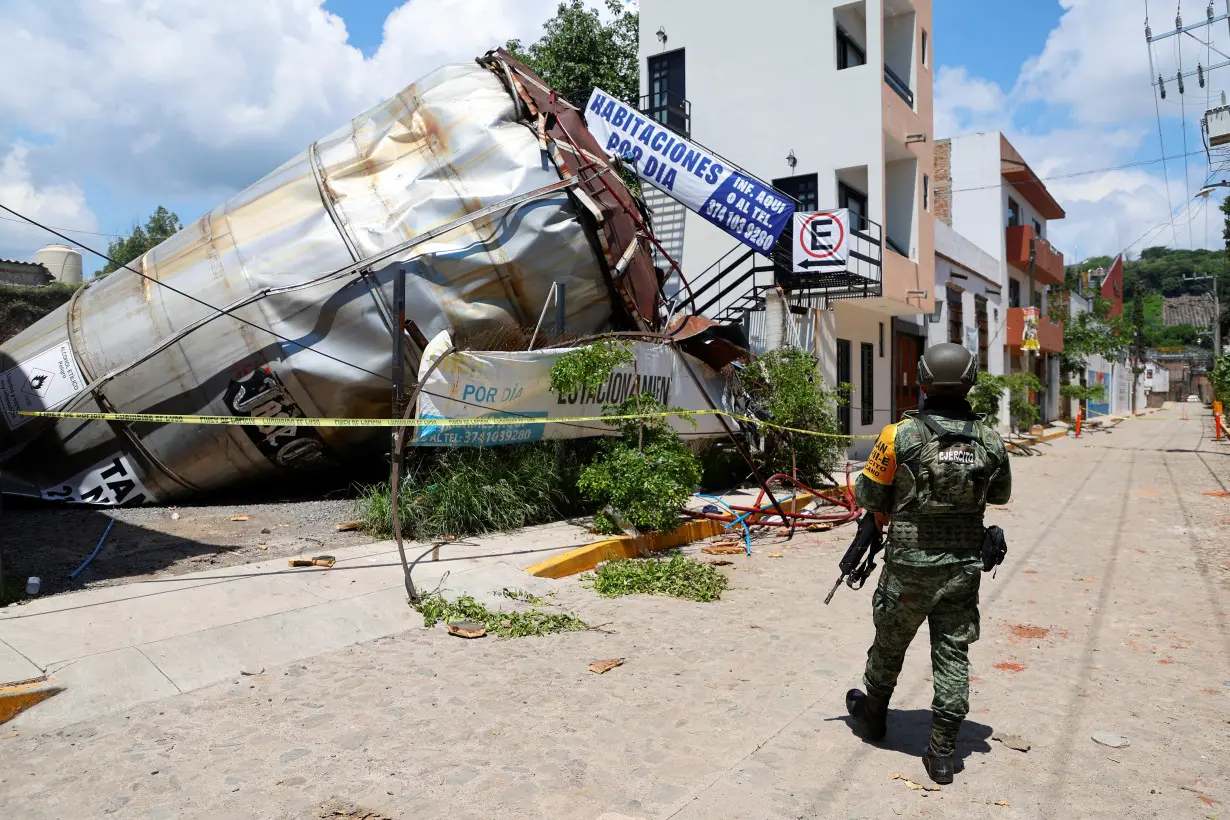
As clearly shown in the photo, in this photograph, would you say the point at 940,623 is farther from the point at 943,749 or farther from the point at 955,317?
the point at 955,317

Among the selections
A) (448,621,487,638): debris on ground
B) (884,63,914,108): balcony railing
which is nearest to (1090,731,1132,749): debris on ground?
(448,621,487,638): debris on ground

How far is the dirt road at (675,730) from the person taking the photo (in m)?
3.41

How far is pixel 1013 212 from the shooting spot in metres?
34.1

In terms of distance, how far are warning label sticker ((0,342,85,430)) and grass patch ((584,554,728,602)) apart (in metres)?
5.77

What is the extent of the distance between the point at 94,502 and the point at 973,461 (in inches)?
334

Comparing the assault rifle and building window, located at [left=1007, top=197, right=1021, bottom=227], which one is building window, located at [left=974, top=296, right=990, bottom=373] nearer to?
building window, located at [left=1007, top=197, right=1021, bottom=227]

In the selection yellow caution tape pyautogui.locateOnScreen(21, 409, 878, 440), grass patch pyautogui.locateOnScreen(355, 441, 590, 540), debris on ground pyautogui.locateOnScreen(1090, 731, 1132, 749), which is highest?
yellow caution tape pyautogui.locateOnScreen(21, 409, 878, 440)

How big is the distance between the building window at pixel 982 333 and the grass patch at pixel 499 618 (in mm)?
26036

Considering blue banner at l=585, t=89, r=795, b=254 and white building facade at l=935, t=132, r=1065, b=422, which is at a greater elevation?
white building facade at l=935, t=132, r=1065, b=422

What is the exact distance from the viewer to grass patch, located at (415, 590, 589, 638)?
5918 millimetres

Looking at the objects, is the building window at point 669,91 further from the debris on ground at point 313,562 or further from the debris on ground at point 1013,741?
the debris on ground at point 1013,741

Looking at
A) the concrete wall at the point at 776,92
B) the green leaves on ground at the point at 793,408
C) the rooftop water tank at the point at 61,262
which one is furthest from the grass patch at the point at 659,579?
the rooftop water tank at the point at 61,262

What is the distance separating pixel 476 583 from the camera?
22.1 ft

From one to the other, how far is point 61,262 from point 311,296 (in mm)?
20583
